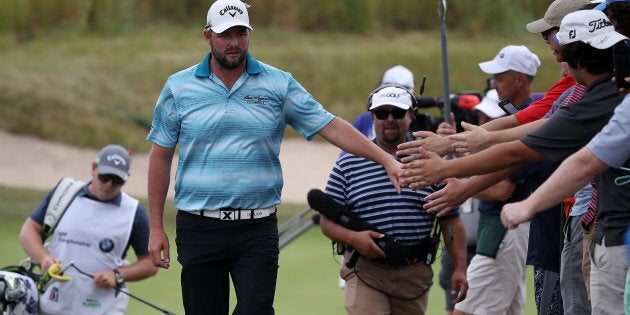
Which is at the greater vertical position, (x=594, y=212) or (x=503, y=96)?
(x=503, y=96)

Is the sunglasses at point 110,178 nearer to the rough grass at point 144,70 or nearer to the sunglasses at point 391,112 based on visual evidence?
the sunglasses at point 391,112

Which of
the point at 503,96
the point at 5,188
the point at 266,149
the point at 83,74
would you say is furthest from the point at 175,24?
the point at 266,149

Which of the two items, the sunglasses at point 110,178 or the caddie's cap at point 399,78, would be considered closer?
the sunglasses at point 110,178

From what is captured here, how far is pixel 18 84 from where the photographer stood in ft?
73.0

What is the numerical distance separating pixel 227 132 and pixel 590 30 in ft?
6.47

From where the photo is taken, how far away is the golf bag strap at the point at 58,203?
8344 millimetres

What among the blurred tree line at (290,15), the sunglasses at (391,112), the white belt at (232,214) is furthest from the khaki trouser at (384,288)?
the blurred tree line at (290,15)

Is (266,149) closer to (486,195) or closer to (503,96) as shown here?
(486,195)

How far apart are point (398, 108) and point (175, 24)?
1835 cm

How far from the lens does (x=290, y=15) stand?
25.9 metres

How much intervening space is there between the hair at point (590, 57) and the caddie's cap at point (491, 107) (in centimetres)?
352

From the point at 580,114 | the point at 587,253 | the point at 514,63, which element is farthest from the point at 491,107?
the point at 580,114

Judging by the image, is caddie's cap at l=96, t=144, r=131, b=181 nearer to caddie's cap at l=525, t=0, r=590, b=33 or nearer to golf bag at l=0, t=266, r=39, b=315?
golf bag at l=0, t=266, r=39, b=315

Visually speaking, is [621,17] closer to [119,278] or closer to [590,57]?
[590,57]
